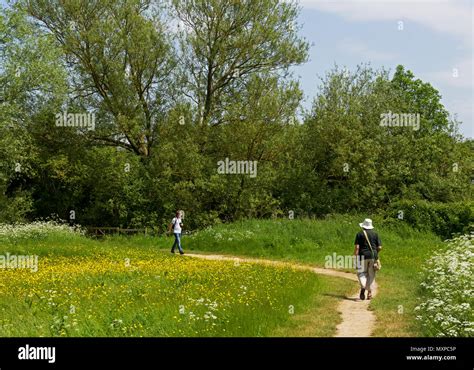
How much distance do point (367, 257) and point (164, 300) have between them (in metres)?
6.12

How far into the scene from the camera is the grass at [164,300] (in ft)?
35.9

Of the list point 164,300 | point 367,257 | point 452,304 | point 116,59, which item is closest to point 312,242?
point 367,257

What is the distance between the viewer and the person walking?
1616 centimetres

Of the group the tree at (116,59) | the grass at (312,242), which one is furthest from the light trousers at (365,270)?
the tree at (116,59)

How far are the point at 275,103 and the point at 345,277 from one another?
19.1 metres

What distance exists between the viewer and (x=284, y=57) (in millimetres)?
41344

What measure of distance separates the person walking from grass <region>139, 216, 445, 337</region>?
10.6 ft

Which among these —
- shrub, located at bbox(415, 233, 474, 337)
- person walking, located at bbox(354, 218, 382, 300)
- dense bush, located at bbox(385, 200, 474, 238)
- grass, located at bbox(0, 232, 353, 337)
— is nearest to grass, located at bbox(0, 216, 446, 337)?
grass, located at bbox(0, 232, 353, 337)

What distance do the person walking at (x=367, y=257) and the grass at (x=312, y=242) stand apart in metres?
3.24

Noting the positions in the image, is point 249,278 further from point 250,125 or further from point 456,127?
point 456,127

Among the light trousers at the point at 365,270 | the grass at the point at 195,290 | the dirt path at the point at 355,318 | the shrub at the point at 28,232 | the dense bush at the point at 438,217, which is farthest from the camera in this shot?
the dense bush at the point at 438,217

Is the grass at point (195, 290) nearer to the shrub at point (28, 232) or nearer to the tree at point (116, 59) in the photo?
the shrub at point (28, 232)

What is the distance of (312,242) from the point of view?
29.9 m

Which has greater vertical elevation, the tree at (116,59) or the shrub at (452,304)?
the tree at (116,59)
